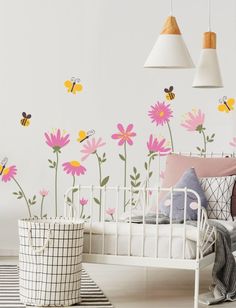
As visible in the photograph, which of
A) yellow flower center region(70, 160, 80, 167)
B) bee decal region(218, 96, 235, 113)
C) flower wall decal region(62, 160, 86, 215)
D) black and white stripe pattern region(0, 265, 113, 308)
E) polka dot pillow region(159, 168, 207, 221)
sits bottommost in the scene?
black and white stripe pattern region(0, 265, 113, 308)

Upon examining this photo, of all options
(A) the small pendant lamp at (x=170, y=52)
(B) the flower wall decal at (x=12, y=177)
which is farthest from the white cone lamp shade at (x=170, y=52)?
(B) the flower wall decal at (x=12, y=177)

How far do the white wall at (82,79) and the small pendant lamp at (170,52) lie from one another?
1782mm

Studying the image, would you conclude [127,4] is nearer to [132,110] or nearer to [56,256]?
[132,110]

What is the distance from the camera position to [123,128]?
5.95 meters

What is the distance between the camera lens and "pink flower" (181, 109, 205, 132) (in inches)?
233

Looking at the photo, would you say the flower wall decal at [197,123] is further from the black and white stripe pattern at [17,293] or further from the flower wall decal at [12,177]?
the black and white stripe pattern at [17,293]

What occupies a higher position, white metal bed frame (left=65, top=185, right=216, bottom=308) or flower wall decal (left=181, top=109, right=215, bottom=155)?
flower wall decal (left=181, top=109, right=215, bottom=155)

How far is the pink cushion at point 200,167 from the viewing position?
5273 mm

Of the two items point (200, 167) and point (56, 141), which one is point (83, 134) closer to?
point (56, 141)

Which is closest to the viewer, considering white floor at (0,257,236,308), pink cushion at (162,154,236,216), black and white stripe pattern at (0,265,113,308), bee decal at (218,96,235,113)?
black and white stripe pattern at (0,265,113,308)

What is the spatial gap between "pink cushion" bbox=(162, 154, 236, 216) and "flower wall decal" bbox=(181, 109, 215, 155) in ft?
1.83

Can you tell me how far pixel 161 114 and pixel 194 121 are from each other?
9.9 inches

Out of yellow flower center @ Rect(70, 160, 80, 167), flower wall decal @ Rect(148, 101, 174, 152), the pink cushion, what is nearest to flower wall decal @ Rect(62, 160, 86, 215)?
yellow flower center @ Rect(70, 160, 80, 167)

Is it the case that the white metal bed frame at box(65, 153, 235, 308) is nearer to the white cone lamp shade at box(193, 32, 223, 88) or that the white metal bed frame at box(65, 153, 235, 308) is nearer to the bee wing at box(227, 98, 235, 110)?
the white cone lamp shade at box(193, 32, 223, 88)
